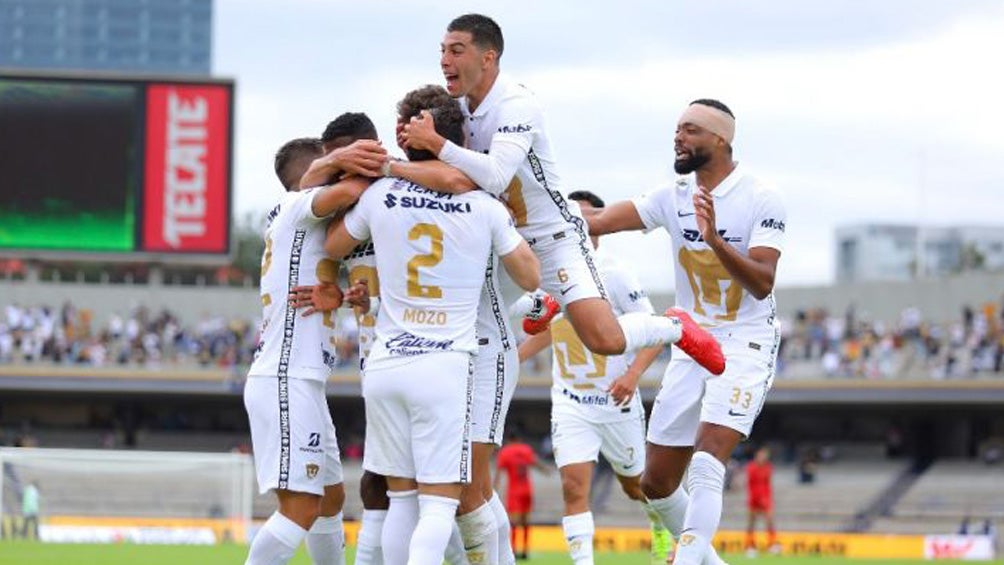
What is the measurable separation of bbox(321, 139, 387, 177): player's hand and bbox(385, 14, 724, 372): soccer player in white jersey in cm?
8

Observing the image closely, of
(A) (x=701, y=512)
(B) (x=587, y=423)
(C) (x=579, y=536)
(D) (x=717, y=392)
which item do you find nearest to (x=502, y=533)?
(A) (x=701, y=512)

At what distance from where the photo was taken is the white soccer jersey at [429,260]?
9602 millimetres

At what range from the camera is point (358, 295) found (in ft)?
34.2

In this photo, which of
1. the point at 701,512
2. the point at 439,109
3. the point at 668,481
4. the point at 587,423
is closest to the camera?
the point at 439,109

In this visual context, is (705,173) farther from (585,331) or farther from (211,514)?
(211,514)

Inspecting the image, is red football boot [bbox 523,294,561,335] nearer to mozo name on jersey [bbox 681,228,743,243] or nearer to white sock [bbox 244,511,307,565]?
mozo name on jersey [bbox 681,228,743,243]

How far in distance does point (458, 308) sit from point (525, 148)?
1048mm

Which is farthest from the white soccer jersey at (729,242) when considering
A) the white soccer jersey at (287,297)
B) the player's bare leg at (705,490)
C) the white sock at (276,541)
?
the white sock at (276,541)

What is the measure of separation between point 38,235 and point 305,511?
132ft

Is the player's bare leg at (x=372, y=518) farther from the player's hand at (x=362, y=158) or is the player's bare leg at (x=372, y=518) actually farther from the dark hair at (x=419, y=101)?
the dark hair at (x=419, y=101)

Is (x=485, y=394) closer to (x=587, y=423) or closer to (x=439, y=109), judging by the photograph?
(x=439, y=109)

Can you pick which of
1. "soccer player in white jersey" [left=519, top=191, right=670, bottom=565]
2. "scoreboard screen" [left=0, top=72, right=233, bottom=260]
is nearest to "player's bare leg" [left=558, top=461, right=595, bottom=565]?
"soccer player in white jersey" [left=519, top=191, right=670, bottom=565]

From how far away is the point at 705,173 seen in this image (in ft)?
40.3

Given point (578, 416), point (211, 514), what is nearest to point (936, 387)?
point (211, 514)
